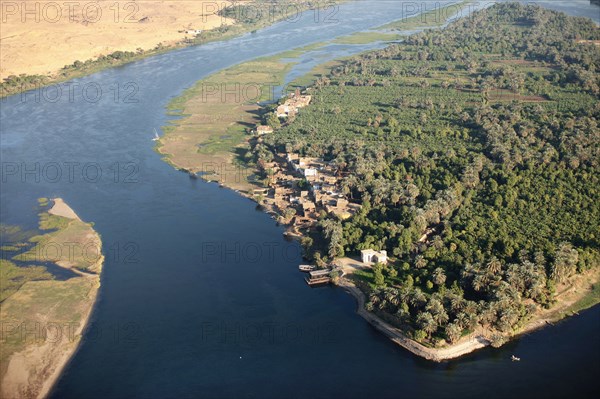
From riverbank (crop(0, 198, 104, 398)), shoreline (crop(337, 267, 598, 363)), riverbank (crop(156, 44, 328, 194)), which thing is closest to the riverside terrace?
riverbank (crop(156, 44, 328, 194))

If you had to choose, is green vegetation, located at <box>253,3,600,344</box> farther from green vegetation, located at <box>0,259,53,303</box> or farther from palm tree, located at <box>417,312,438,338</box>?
green vegetation, located at <box>0,259,53,303</box>

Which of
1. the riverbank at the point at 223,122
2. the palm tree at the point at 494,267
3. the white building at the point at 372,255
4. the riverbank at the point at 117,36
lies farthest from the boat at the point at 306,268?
the riverbank at the point at 117,36

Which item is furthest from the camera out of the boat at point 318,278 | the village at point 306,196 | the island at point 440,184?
the village at point 306,196

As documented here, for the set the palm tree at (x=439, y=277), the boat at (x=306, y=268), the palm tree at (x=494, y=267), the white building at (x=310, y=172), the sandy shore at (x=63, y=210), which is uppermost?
the white building at (x=310, y=172)

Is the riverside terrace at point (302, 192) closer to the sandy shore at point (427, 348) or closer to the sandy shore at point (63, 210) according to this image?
the sandy shore at point (427, 348)

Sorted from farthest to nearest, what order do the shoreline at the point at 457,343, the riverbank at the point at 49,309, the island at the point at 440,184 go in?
the island at the point at 440,184 < the riverbank at the point at 49,309 < the shoreline at the point at 457,343

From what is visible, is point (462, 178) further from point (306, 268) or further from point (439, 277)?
point (306, 268)
